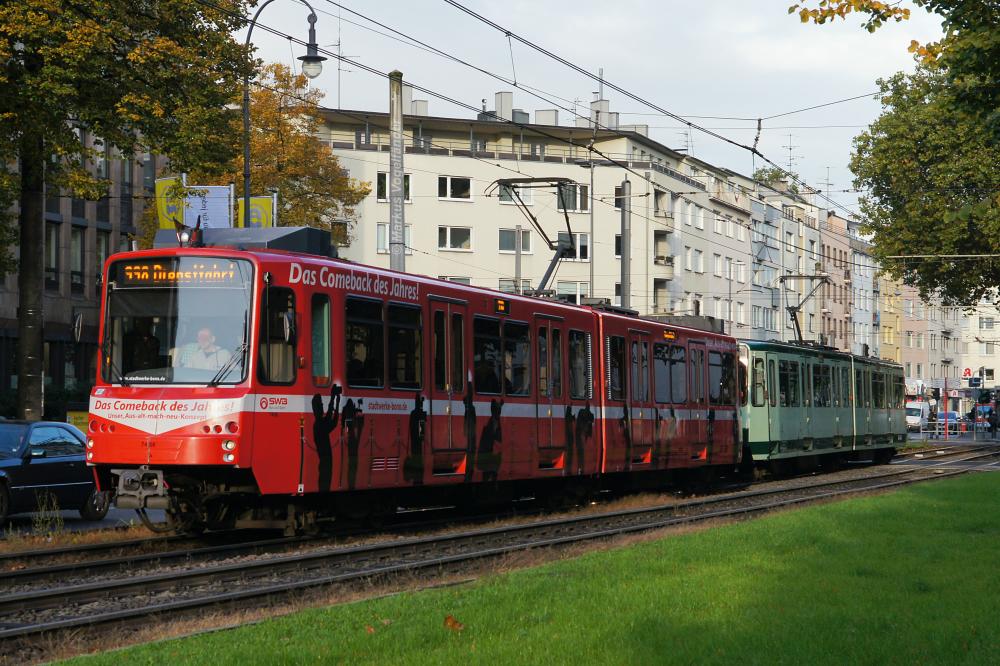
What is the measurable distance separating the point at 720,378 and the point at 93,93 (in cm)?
1293

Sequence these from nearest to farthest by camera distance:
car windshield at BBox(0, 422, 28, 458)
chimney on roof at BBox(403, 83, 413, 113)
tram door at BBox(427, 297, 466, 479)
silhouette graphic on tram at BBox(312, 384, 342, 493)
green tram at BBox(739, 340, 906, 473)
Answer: silhouette graphic on tram at BBox(312, 384, 342, 493) < tram door at BBox(427, 297, 466, 479) < car windshield at BBox(0, 422, 28, 458) < green tram at BBox(739, 340, 906, 473) < chimney on roof at BBox(403, 83, 413, 113)

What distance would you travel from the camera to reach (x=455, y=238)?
2867 inches

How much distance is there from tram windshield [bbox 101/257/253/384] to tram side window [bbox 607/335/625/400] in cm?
934

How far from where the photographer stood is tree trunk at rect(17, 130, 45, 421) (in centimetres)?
2548

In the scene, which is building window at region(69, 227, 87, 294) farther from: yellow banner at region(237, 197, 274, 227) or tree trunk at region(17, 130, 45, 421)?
tree trunk at region(17, 130, 45, 421)

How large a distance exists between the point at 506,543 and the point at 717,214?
71.5 metres

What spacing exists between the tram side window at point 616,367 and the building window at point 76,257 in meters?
33.0

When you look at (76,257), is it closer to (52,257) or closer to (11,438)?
(52,257)

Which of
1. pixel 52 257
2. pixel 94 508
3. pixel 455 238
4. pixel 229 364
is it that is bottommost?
pixel 94 508

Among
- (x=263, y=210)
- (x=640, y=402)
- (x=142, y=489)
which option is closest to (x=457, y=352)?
(x=142, y=489)

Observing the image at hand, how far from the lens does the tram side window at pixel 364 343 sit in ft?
51.5

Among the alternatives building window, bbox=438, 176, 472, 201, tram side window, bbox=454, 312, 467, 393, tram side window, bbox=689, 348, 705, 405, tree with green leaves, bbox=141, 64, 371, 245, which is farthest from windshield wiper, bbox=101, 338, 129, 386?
building window, bbox=438, 176, 472, 201

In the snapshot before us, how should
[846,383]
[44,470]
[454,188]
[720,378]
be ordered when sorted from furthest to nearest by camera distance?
[454,188] → [846,383] → [720,378] → [44,470]

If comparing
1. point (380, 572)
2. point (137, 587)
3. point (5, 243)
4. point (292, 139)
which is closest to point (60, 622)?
point (137, 587)
